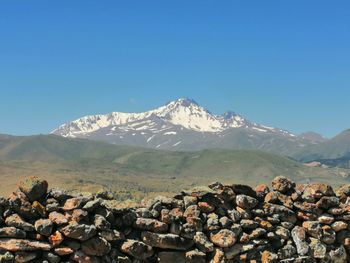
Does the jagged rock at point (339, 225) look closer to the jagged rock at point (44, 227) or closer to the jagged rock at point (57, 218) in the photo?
the jagged rock at point (57, 218)

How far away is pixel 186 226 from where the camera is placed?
1592 centimetres

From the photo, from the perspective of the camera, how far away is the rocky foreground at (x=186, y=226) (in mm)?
13938

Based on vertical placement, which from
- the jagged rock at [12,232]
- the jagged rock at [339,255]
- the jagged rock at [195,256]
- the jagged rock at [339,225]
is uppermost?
the jagged rock at [12,232]

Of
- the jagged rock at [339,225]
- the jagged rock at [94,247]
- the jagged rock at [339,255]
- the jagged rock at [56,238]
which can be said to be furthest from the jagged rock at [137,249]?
the jagged rock at [339,225]

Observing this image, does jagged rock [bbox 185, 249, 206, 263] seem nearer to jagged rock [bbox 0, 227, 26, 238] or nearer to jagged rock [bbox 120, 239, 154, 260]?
jagged rock [bbox 120, 239, 154, 260]

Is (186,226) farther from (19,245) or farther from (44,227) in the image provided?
(19,245)

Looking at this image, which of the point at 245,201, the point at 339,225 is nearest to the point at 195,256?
the point at 245,201

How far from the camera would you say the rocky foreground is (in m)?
13.9

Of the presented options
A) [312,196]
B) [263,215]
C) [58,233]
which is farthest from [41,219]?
[312,196]

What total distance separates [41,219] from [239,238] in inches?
266

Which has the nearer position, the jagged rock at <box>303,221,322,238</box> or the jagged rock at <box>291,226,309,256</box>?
the jagged rock at <box>291,226,309,256</box>

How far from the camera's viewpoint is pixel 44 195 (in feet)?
49.0

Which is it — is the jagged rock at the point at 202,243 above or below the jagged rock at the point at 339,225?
below

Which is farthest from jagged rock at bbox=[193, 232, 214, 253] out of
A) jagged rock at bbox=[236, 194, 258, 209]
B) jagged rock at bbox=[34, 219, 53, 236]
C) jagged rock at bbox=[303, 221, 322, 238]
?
jagged rock at bbox=[34, 219, 53, 236]
